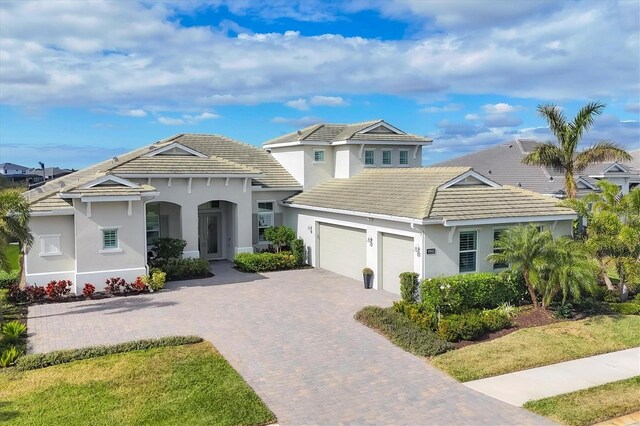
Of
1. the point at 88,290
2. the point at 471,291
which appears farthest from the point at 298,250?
the point at 471,291

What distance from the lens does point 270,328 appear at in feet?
50.7

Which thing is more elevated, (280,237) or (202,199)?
(202,199)

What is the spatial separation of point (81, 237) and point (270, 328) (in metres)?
8.56

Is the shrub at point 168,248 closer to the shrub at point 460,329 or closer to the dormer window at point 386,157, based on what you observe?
the dormer window at point 386,157

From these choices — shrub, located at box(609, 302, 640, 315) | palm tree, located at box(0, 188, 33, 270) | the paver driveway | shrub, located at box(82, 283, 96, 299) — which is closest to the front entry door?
the paver driveway

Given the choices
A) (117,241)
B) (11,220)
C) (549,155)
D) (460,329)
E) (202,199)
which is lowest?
(460,329)

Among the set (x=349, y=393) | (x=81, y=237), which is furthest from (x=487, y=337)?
(x=81, y=237)

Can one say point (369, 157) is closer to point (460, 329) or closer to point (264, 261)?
point (264, 261)

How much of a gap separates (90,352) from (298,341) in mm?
5126

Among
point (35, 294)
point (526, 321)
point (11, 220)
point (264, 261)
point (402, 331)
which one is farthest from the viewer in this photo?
point (264, 261)

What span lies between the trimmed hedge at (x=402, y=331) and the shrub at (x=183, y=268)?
28.0 feet

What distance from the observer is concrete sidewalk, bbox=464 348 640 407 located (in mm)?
11297

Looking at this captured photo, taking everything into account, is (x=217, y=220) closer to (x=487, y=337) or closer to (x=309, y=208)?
(x=309, y=208)

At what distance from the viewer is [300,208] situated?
85.5ft
